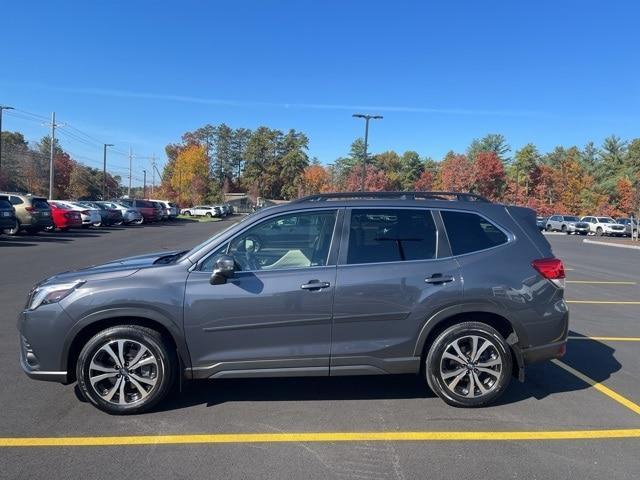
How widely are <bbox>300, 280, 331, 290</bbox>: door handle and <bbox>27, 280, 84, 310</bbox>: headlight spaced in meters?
1.76

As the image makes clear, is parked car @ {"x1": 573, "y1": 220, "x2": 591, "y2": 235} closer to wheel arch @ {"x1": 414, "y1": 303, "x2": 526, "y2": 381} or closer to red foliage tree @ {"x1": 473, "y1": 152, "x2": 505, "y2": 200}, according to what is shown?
red foliage tree @ {"x1": 473, "y1": 152, "x2": 505, "y2": 200}

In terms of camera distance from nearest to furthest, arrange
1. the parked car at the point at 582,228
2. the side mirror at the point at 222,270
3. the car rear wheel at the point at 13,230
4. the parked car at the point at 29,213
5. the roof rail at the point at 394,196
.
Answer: the side mirror at the point at 222,270 < the roof rail at the point at 394,196 < the car rear wheel at the point at 13,230 < the parked car at the point at 29,213 < the parked car at the point at 582,228

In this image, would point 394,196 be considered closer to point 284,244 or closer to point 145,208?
point 284,244

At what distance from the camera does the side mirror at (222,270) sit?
13.6ft

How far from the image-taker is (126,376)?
4.27 meters

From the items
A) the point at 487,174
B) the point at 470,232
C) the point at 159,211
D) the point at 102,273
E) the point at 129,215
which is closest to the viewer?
the point at 102,273

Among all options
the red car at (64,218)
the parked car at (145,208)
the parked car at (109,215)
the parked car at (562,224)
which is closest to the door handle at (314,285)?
the red car at (64,218)

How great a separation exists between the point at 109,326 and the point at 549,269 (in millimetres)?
3672

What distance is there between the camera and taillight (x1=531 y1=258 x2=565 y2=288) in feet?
15.0

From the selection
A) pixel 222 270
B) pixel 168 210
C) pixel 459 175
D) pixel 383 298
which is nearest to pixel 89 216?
pixel 168 210

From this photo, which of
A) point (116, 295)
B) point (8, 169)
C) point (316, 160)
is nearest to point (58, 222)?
point (116, 295)

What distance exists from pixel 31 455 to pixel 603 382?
4974mm

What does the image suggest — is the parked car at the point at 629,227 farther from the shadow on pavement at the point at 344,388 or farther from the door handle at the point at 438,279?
the door handle at the point at 438,279

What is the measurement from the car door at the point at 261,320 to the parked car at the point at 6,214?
65.1ft
